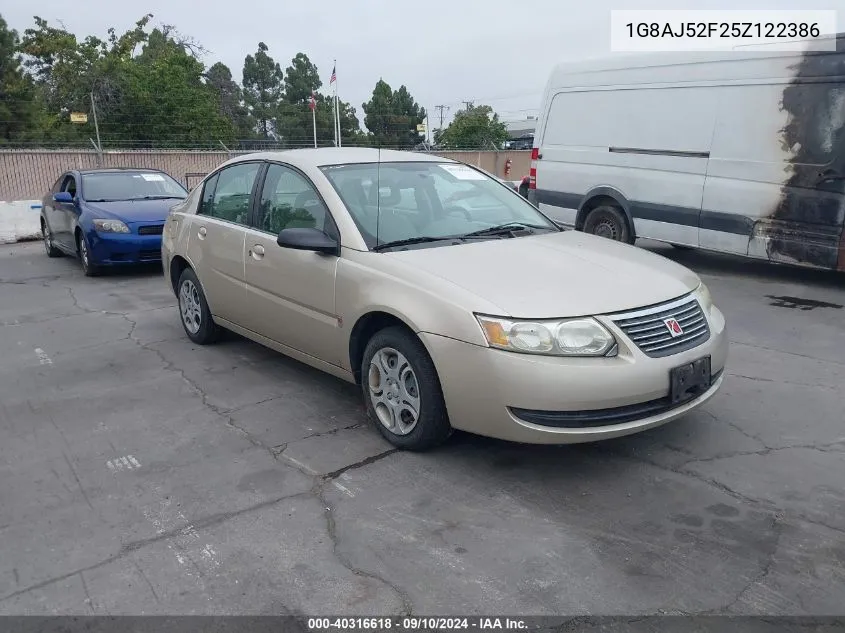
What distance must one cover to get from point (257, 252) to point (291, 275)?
1.54 feet

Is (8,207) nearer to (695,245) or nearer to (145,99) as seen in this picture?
(695,245)

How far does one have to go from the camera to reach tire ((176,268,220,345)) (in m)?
5.83

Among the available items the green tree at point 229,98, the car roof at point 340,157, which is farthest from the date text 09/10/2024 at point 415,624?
the green tree at point 229,98

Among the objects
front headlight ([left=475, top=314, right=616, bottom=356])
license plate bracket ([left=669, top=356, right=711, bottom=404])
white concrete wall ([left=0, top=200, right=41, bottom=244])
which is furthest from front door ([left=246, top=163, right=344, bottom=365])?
white concrete wall ([left=0, top=200, right=41, bottom=244])

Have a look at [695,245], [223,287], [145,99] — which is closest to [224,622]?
[223,287]

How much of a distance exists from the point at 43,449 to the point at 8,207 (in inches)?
452

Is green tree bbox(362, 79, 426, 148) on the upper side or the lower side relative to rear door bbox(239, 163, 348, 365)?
upper

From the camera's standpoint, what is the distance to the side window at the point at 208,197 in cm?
574

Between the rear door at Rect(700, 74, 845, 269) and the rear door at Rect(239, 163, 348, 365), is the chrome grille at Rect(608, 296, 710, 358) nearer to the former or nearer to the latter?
the rear door at Rect(239, 163, 348, 365)

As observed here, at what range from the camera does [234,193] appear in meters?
5.40

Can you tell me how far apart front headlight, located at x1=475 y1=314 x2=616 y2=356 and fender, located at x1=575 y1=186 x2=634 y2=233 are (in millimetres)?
6239

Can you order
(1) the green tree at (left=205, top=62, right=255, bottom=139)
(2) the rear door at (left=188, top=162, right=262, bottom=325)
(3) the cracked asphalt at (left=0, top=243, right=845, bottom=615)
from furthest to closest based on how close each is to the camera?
(1) the green tree at (left=205, top=62, right=255, bottom=139)
(2) the rear door at (left=188, top=162, right=262, bottom=325)
(3) the cracked asphalt at (left=0, top=243, right=845, bottom=615)

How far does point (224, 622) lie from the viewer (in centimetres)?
257

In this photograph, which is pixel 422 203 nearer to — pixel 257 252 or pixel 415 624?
pixel 257 252
